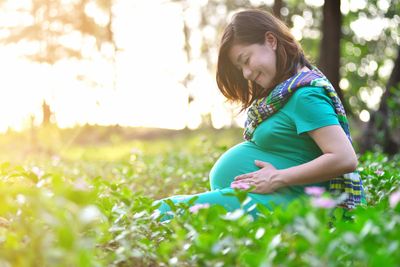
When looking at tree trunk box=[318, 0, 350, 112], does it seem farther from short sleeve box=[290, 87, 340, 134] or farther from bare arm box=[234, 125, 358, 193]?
bare arm box=[234, 125, 358, 193]

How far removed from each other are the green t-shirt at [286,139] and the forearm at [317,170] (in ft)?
0.50

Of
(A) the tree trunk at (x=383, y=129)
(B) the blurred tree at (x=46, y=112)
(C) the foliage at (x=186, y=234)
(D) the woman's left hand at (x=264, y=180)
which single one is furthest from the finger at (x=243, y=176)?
(B) the blurred tree at (x=46, y=112)

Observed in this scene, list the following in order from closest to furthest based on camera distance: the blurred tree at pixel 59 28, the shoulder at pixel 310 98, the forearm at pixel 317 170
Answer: the forearm at pixel 317 170 < the shoulder at pixel 310 98 < the blurred tree at pixel 59 28

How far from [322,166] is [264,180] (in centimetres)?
30

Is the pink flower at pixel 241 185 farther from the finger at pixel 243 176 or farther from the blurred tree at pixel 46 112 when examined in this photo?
the blurred tree at pixel 46 112

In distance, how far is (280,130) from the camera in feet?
10.2

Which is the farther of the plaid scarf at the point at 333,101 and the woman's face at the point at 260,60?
the woman's face at the point at 260,60

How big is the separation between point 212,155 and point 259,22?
9.98ft

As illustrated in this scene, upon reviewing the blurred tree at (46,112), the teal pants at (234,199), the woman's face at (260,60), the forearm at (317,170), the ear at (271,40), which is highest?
the ear at (271,40)

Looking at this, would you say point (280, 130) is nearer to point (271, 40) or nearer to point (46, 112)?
point (271, 40)

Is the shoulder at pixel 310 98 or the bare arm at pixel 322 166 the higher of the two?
the shoulder at pixel 310 98

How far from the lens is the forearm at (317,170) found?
9.27 feet

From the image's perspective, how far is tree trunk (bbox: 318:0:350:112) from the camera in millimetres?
9336

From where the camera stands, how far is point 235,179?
10.2 ft
